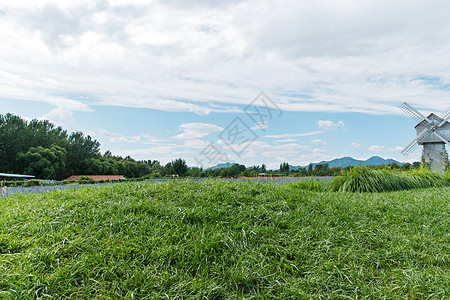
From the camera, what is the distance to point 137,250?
250cm

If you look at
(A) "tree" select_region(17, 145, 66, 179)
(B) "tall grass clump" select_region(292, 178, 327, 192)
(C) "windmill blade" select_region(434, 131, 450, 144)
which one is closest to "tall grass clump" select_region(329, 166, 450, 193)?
(B) "tall grass clump" select_region(292, 178, 327, 192)

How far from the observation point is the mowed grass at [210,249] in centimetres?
216

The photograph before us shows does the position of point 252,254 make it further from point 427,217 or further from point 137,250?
point 427,217

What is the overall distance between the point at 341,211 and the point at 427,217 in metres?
1.54

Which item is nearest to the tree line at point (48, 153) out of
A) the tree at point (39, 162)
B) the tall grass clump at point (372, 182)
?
the tree at point (39, 162)

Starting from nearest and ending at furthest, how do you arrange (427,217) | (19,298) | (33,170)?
1. (19,298)
2. (427,217)
3. (33,170)

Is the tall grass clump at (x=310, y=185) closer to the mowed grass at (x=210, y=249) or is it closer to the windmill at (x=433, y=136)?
the mowed grass at (x=210, y=249)

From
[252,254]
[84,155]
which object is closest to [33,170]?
[84,155]

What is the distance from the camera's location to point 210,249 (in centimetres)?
256

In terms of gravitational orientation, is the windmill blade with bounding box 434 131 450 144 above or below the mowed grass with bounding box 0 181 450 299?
above

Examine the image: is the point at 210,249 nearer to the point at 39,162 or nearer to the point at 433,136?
the point at 433,136

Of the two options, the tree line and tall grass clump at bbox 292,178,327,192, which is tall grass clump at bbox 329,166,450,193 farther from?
the tree line

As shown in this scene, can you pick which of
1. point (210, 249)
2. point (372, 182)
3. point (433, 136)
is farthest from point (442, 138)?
point (210, 249)

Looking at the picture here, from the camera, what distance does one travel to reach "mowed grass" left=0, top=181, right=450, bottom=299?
2.16 metres
